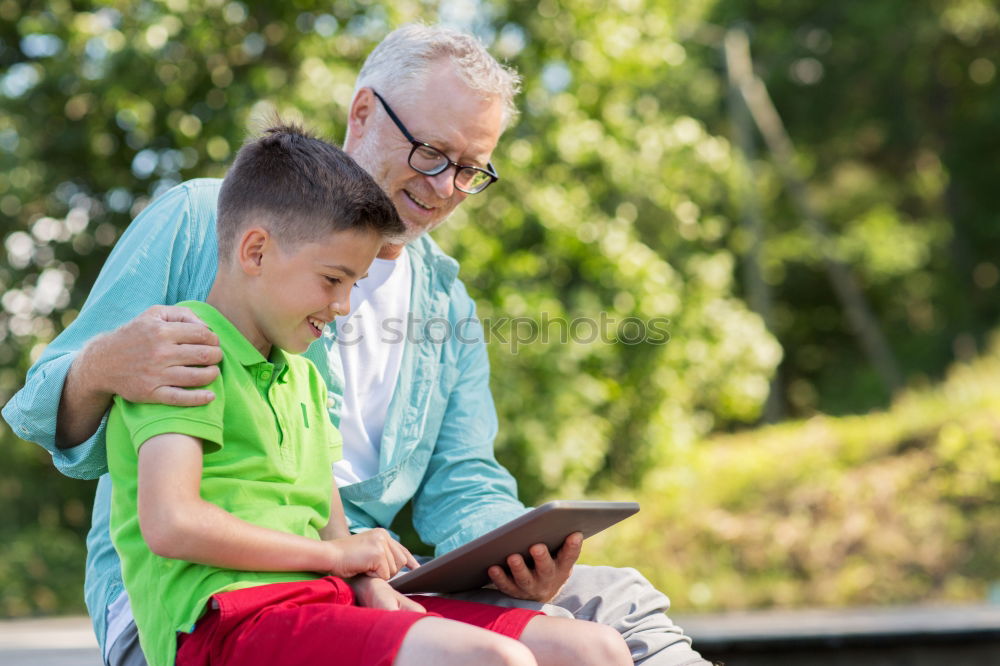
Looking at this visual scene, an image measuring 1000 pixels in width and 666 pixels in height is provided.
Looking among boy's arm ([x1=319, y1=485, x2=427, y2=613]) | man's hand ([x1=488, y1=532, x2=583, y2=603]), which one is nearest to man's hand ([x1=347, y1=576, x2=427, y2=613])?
boy's arm ([x1=319, y1=485, x2=427, y2=613])

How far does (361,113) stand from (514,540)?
1115 millimetres

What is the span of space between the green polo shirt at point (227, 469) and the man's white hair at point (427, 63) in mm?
879

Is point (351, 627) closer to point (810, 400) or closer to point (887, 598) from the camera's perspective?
point (887, 598)

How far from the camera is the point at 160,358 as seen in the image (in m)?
1.52

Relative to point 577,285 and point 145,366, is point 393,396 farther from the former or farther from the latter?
point 577,285

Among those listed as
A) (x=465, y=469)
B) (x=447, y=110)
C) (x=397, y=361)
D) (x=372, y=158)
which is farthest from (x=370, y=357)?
(x=447, y=110)

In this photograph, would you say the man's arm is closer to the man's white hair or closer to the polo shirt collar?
the man's white hair

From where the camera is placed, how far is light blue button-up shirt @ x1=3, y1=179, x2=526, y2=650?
5.94 feet

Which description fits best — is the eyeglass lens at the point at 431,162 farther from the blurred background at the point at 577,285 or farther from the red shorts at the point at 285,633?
the blurred background at the point at 577,285

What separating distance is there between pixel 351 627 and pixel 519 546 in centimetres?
42

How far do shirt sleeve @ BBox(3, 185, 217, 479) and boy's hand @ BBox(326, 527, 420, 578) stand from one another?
44cm

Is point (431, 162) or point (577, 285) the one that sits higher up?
point (431, 162)

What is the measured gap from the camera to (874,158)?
19.8 metres

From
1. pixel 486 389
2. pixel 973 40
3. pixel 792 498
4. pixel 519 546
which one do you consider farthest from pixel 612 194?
pixel 973 40
